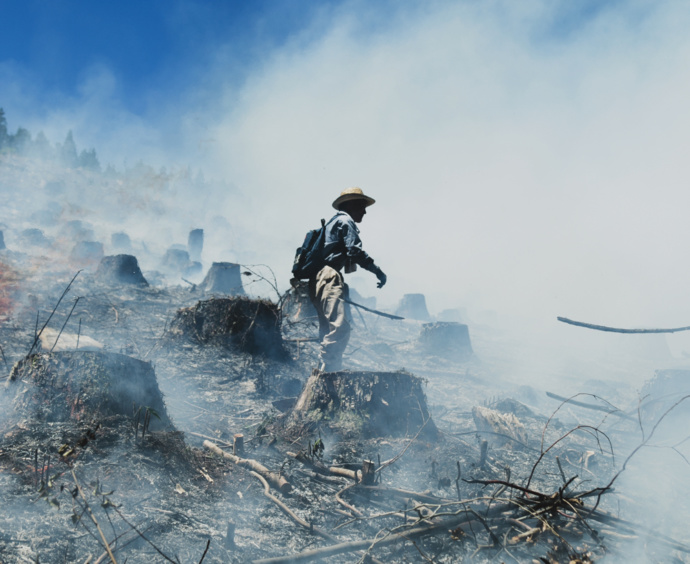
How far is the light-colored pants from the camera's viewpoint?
5.15 metres

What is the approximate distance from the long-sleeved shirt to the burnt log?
385cm

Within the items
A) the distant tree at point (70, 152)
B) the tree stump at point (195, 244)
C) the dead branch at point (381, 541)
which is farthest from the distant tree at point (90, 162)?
the dead branch at point (381, 541)

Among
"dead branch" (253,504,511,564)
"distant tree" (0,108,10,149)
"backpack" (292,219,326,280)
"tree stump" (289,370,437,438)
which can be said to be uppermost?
"distant tree" (0,108,10,149)

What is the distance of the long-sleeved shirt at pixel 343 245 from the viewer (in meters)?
5.26

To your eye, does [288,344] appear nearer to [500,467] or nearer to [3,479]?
[500,467]

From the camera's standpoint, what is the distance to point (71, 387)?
3.74 m

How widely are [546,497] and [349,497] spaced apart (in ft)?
6.18

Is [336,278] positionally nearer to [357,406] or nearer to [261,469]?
[357,406]

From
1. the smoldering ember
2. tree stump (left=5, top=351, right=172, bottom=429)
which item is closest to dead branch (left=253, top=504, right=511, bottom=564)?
the smoldering ember

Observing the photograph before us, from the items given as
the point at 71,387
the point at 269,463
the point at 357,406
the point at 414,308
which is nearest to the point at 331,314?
the point at 357,406

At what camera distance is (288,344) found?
10102 millimetres

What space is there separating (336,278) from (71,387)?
3211 mm

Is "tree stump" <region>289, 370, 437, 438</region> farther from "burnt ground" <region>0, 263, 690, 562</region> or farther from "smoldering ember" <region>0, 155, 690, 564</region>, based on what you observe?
"burnt ground" <region>0, 263, 690, 562</region>

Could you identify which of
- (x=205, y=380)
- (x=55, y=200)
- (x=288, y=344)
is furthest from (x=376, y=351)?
(x=55, y=200)
